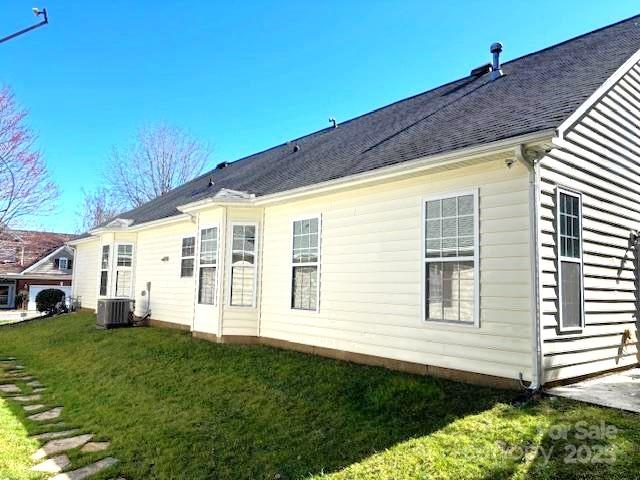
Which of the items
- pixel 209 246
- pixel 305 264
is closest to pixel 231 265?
pixel 209 246

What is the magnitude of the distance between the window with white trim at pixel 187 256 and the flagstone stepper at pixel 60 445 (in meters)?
6.50

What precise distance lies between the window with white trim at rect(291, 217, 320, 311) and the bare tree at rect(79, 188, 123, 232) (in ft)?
98.5

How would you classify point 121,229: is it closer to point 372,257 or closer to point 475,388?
point 372,257

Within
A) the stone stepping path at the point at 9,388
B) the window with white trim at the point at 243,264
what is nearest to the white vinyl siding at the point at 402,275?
the window with white trim at the point at 243,264

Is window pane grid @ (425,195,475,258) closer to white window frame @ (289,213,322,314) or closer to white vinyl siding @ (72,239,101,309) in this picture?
white window frame @ (289,213,322,314)

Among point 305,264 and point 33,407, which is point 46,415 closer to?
point 33,407

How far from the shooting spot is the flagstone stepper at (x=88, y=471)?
4648mm

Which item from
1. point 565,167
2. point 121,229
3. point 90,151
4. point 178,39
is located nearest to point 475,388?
point 565,167

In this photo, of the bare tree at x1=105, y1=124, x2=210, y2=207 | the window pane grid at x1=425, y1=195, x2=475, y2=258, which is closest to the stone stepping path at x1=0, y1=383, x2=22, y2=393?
the window pane grid at x1=425, y1=195, x2=475, y2=258

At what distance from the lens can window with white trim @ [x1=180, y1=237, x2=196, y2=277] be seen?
12.1 m

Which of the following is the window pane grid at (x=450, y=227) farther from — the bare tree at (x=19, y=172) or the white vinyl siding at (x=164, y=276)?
the bare tree at (x=19, y=172)

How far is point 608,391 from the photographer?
17.2ft

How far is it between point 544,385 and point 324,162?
5993mm

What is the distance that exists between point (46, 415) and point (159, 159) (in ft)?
81.5
